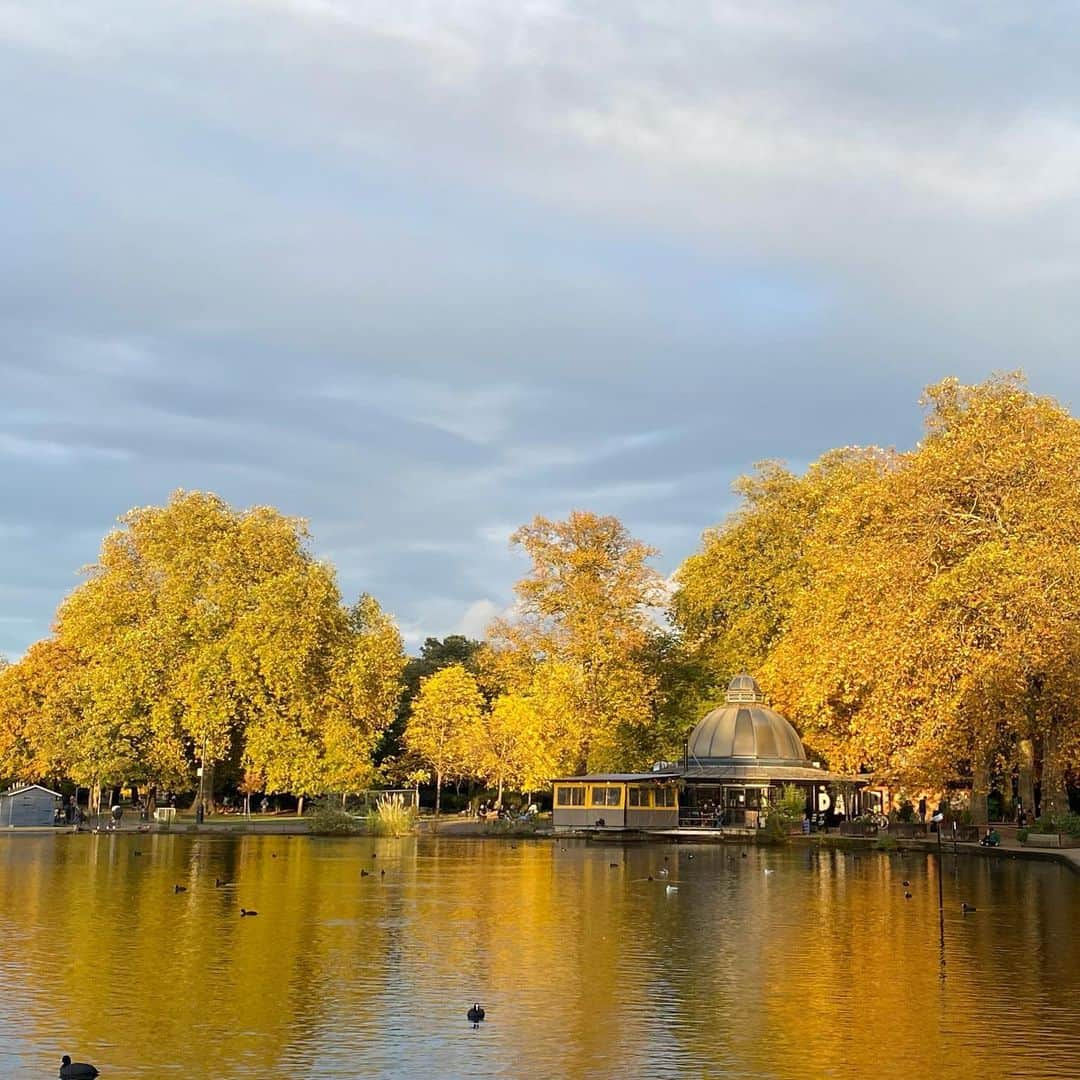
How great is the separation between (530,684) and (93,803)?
27323 mm

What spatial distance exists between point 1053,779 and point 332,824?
3188 cm

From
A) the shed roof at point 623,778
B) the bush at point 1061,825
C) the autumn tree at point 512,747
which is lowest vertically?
the bush at point 1061,825

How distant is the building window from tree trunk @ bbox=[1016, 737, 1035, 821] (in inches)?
809

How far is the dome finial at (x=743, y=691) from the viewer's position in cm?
6825

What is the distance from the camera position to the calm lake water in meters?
14.1

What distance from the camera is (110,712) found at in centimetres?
6794

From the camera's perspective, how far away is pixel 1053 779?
50.2 meters

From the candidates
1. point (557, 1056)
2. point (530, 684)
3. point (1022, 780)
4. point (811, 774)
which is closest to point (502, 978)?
point (557, 1056)

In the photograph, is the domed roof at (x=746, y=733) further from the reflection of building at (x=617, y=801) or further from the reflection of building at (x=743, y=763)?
the reflection of building at (x=617, y=801)

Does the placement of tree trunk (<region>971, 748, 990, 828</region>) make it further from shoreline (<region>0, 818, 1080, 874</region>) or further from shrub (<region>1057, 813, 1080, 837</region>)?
shrub (<region>1057, 813, 1080, 837</region>)

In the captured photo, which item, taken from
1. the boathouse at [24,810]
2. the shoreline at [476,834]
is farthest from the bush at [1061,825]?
the boathouse at [24,810]

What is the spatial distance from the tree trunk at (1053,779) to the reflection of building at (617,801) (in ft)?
63.3

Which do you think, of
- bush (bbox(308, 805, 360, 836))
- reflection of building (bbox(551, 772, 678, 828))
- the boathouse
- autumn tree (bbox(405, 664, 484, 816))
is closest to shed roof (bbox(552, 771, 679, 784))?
reflection of building (bbox(551, 772, 678, 828))

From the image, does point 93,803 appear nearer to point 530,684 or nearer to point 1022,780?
point 530,684
